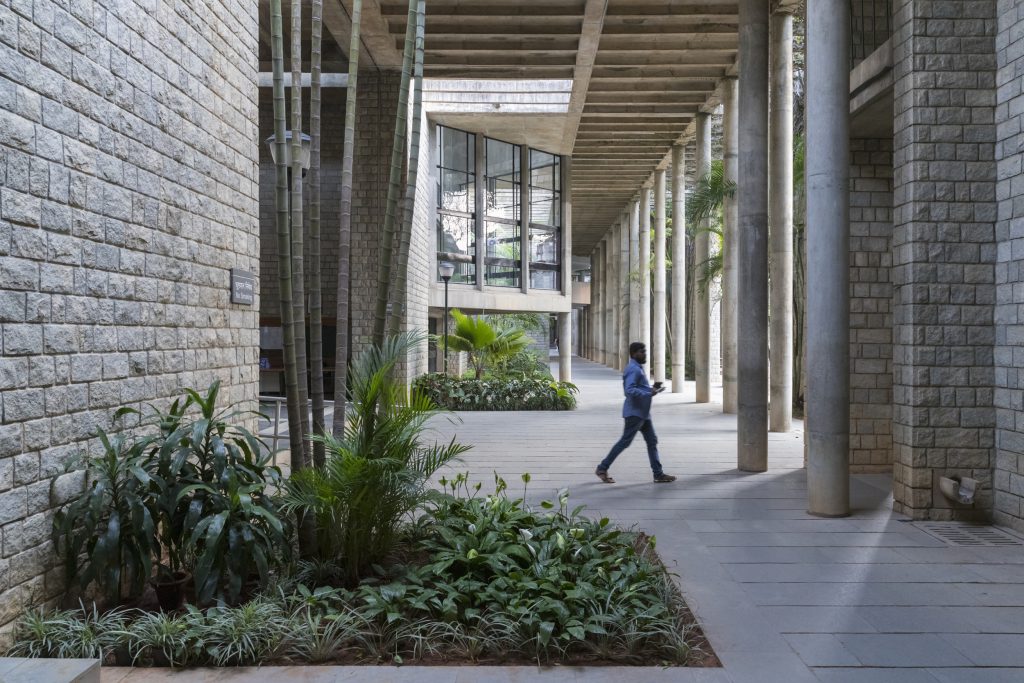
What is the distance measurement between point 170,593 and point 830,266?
17.6 ft

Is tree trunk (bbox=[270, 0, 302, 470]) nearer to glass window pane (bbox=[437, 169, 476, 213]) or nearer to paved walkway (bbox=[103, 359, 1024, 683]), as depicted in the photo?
paved walkway (bbox=[103, 359, 1024, 683])

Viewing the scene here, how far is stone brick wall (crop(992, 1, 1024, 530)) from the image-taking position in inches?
235

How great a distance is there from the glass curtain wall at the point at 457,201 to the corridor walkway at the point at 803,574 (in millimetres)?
8737

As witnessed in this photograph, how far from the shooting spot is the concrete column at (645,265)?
2527cm

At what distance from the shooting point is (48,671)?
3.02m

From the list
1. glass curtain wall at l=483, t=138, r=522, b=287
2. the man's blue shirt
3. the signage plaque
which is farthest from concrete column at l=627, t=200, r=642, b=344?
the signage plaque

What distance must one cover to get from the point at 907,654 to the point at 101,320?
448cm

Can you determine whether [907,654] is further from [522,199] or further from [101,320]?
[522,199]

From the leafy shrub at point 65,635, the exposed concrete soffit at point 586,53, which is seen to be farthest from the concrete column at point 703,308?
the leafy shrub at point 65,635

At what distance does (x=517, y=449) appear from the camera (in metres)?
9.92

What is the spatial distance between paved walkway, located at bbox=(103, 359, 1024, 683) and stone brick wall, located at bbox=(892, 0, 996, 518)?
0.86 meters

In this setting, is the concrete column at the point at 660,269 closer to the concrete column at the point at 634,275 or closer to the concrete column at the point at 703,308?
the concrete column at the point at 634,275

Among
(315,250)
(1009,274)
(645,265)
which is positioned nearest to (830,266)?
(1009,274)

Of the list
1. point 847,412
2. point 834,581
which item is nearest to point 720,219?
point 847,412
